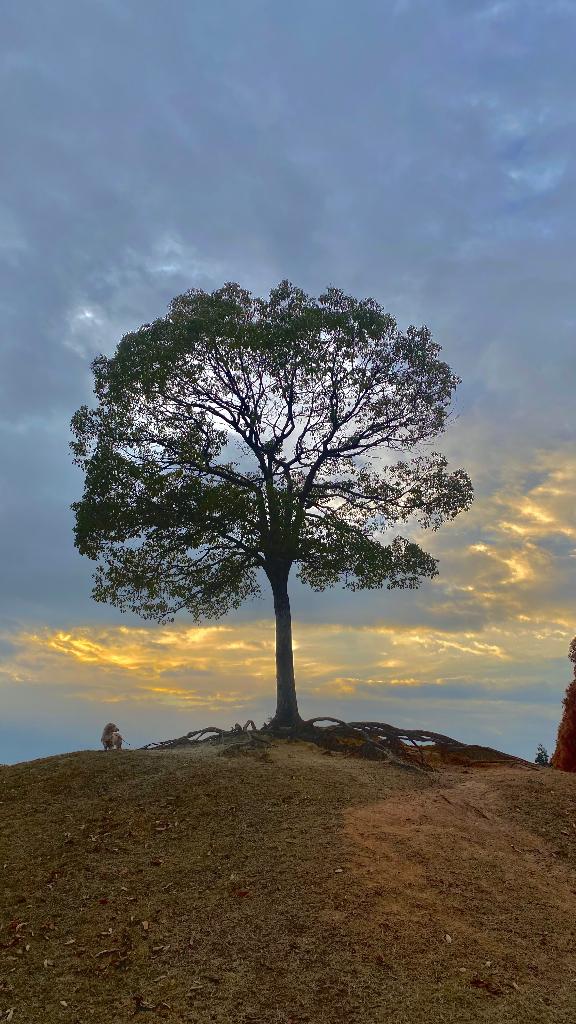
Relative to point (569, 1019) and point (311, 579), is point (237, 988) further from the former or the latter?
point (311, 579)

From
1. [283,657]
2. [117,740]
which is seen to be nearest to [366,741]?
[283,657]

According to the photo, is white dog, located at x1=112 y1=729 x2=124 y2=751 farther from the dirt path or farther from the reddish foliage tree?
the reddish foliage tree

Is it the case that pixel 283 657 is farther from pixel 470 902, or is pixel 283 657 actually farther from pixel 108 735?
pixel 470 902

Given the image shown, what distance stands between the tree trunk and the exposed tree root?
0.40 m

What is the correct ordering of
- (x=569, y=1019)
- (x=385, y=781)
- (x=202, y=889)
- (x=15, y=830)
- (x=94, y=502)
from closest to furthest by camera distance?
(x=569, y=1019) → (x=202, y=889) → (x=15, y=830) → (x=385, y=781) → (x=94, y=502)

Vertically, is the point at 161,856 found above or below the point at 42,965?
above

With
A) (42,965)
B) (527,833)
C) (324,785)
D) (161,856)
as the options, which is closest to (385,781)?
(324,785)

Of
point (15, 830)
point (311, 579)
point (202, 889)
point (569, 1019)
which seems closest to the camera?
point (569, 1019)

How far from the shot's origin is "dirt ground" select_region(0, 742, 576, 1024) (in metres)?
11.9

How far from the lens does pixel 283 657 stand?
28.0 m

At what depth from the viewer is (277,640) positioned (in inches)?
1112

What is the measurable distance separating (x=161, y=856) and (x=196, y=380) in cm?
1774

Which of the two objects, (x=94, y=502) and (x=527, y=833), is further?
(x=94, y=502)

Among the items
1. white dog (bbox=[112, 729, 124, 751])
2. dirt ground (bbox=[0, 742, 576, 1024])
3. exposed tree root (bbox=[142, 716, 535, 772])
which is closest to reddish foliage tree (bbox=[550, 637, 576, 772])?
exposed tree root (bbox=[142, 716, 535, 772])
